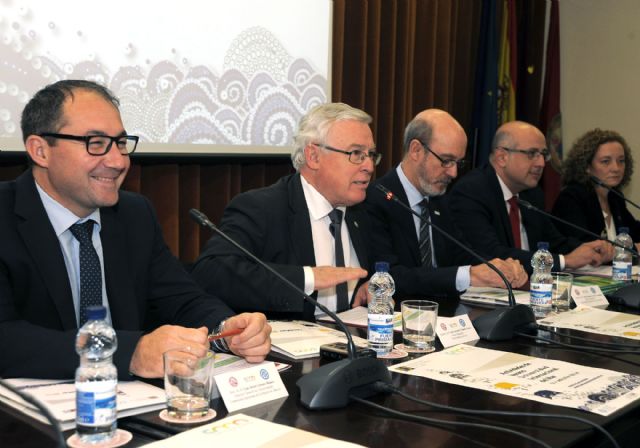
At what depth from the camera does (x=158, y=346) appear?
152cm

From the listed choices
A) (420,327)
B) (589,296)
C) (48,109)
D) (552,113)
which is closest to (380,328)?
(420,327)

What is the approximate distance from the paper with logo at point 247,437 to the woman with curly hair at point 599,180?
3474 millimetres

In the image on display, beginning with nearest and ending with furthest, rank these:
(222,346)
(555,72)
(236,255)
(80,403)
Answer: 1. (80,403)
2. (222,346)
3. (236,255)
4. (555,72)

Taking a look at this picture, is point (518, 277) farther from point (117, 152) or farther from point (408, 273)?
point (117, 152)

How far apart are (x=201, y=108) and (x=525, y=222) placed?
174 cm

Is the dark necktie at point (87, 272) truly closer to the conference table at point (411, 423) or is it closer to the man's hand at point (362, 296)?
the conference table at point (411, 423)

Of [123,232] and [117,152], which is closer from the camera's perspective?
[117,152]

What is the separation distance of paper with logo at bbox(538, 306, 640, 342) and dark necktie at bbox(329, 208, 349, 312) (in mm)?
653

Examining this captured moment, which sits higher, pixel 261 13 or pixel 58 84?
pixel 261 13

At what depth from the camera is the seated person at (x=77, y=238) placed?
1.77m

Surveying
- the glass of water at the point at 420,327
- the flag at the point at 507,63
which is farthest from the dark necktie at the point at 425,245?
the flag at the point at 507,63

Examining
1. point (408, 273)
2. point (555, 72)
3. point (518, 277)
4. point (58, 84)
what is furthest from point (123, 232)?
point (555, 72)

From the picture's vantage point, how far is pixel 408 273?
2.85 metres

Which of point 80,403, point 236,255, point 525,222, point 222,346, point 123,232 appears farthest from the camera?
point 525,222
